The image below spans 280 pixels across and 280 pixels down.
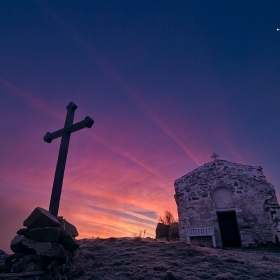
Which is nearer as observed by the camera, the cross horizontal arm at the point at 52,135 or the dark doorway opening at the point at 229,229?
the cross horizontal arm at the point at 52,135

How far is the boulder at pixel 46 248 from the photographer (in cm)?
463

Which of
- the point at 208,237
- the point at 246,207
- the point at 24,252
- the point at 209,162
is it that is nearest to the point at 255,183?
the point at 246,207

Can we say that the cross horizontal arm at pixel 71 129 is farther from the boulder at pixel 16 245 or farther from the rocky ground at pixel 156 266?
the rocky ground at pixel 156 266

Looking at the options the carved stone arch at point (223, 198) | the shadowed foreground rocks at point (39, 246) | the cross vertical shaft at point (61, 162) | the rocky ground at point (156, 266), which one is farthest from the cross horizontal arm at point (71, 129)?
the carved stone arch at point (223, 198)

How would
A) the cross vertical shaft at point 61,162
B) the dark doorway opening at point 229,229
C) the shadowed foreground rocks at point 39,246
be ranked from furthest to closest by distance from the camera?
the dark doorway opening at point 229,229, the cross vertical shaft at point 61,162, the shadowed foreground rocks at point 39,246

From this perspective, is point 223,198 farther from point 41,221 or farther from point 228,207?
point 41,221

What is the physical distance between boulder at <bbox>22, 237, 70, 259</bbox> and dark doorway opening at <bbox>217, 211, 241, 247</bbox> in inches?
425

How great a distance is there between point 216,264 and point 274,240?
8.24 m

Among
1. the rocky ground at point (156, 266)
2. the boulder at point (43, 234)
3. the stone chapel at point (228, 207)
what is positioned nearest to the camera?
the rocky ground at point (156, 266)

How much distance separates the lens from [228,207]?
12.8 meters

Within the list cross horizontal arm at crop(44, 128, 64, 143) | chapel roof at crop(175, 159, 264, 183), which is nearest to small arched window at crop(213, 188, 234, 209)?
chapel roof at crop(175, 159, 264, 183)

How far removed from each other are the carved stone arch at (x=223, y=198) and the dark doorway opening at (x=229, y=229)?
0.44 metres

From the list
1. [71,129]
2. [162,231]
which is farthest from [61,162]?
[162,231]

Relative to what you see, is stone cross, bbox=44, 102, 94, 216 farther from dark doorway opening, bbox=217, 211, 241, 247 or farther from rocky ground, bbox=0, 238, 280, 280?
dark doorway opening, bbox=217, 211, 241, 247
